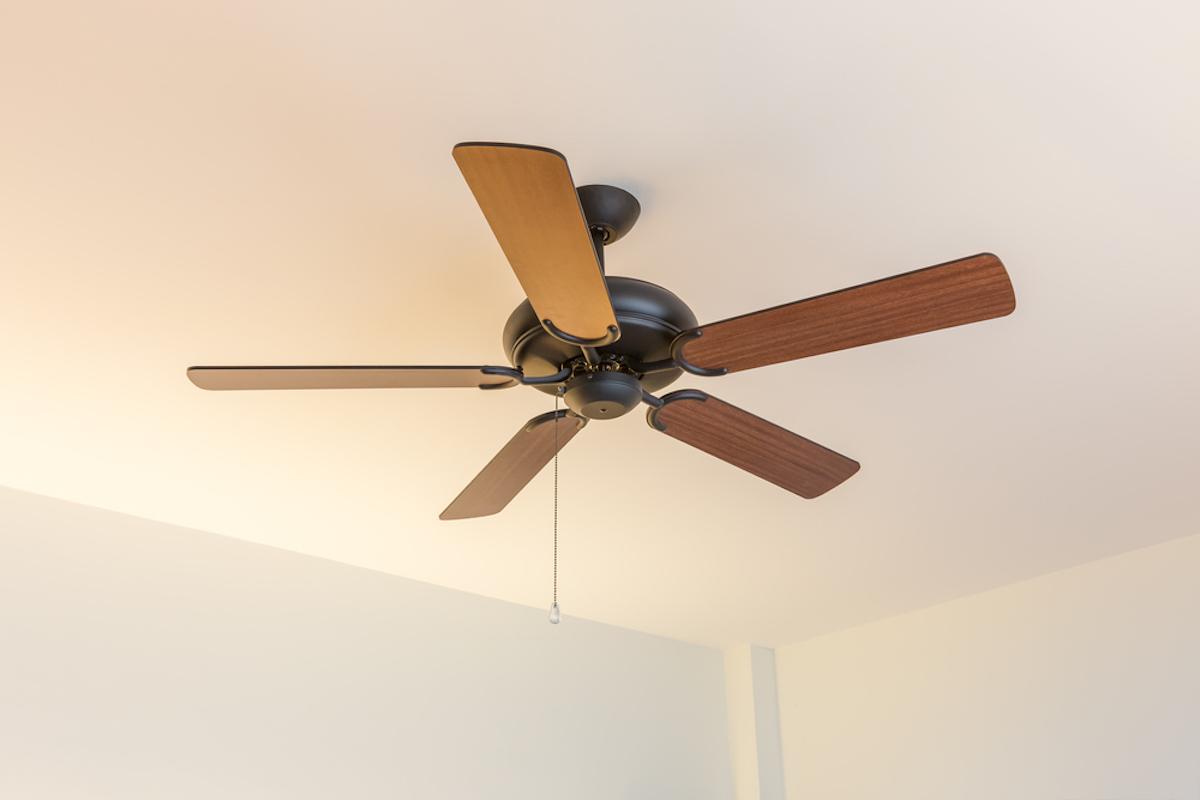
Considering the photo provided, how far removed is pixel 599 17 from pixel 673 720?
3.26 m

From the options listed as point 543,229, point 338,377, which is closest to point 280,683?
point 338,377

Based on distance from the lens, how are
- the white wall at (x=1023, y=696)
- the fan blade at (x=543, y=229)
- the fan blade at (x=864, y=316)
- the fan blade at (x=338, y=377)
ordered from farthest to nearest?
the white wall at (x=1023, y=696) < the fan blade at (x=338, y=377) < the fan blade at (x=864, y=316) < the fan blade at (x=543, y=229)

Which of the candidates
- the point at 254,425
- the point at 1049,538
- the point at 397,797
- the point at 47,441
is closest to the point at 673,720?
the point at 397,797

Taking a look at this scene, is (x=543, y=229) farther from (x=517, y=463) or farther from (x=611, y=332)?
(x=517, y=463)

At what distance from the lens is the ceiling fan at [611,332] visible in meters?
1.08

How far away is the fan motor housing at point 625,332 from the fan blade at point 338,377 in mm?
62

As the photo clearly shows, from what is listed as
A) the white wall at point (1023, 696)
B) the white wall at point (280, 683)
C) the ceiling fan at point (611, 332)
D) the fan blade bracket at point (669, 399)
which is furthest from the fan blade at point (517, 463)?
the white wall at point (1023, 696)

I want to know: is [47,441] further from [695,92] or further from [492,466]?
[695,92]

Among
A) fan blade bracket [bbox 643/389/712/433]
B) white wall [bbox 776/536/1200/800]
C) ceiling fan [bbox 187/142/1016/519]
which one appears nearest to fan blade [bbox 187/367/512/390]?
ceiling fan [bbox 187/142/1016/519]

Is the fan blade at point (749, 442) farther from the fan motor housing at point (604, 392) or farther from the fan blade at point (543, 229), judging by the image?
the fan blade at point (543, 229)

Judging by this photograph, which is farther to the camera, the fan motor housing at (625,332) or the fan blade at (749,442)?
the fan blade at (749,442)

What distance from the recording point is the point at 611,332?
1312 mm

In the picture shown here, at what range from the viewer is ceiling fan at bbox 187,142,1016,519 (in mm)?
1081

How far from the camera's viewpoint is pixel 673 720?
387cm
